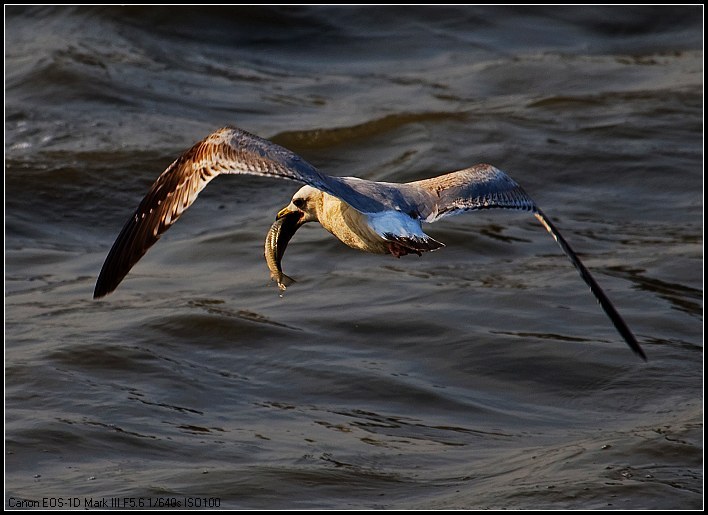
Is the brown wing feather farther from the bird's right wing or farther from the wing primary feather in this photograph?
the wing primary feather

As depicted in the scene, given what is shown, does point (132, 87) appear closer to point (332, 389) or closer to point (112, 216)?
point (112, 216)

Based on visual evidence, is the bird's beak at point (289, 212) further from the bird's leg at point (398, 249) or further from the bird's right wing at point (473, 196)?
the bird's leg at point (398, 249)

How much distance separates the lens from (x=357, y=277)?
905 centimetres

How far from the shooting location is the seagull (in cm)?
501

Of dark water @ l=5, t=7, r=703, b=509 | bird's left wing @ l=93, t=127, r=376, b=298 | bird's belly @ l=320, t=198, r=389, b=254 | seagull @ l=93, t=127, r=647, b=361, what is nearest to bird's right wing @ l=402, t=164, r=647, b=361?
seagull @ l=93, t=127, r=647, b=361

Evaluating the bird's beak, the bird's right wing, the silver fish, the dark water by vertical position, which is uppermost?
the bird's right wing

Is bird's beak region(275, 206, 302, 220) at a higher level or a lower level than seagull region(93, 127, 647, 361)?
lower

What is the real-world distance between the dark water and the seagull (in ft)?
4.50

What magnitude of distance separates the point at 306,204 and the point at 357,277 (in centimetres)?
331

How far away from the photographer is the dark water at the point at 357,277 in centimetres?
648

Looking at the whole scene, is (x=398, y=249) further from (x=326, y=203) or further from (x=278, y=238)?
(x=278, y=238)

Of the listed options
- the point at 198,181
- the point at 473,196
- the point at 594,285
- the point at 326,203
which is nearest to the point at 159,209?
the point at 198,181

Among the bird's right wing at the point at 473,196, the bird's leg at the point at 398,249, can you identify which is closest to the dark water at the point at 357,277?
the bird's right wing at the point at 473,196

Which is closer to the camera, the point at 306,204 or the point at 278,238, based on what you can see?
the point at 306,204
